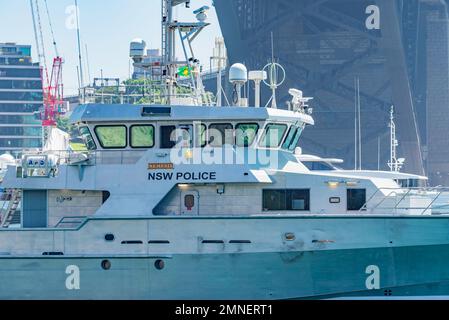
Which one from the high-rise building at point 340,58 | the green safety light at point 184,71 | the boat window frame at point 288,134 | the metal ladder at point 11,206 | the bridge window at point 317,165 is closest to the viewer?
the boat window frame at point 288,134

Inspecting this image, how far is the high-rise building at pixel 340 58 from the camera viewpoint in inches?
3964

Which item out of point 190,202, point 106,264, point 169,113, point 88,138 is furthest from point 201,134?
point 106,264

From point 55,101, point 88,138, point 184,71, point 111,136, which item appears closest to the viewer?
point 111,136

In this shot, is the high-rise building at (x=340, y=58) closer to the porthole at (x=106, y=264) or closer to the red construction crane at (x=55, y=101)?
the red construction crane at (x=55, y=101)

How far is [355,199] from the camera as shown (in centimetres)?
2727

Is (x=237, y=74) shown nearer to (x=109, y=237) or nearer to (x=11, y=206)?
(x=109, y=237)

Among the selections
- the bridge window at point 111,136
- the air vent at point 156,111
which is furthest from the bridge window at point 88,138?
the air vent at point 156,111

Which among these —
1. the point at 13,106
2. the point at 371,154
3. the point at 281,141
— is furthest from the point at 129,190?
the point at 13,106

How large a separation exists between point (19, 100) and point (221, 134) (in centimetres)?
11319

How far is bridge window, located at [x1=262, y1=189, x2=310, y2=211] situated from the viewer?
27109mm

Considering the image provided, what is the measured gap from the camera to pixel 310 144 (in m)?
107

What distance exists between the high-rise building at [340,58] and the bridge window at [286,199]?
69.8m

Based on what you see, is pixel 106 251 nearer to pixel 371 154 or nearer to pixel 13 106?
pixel 371 154
